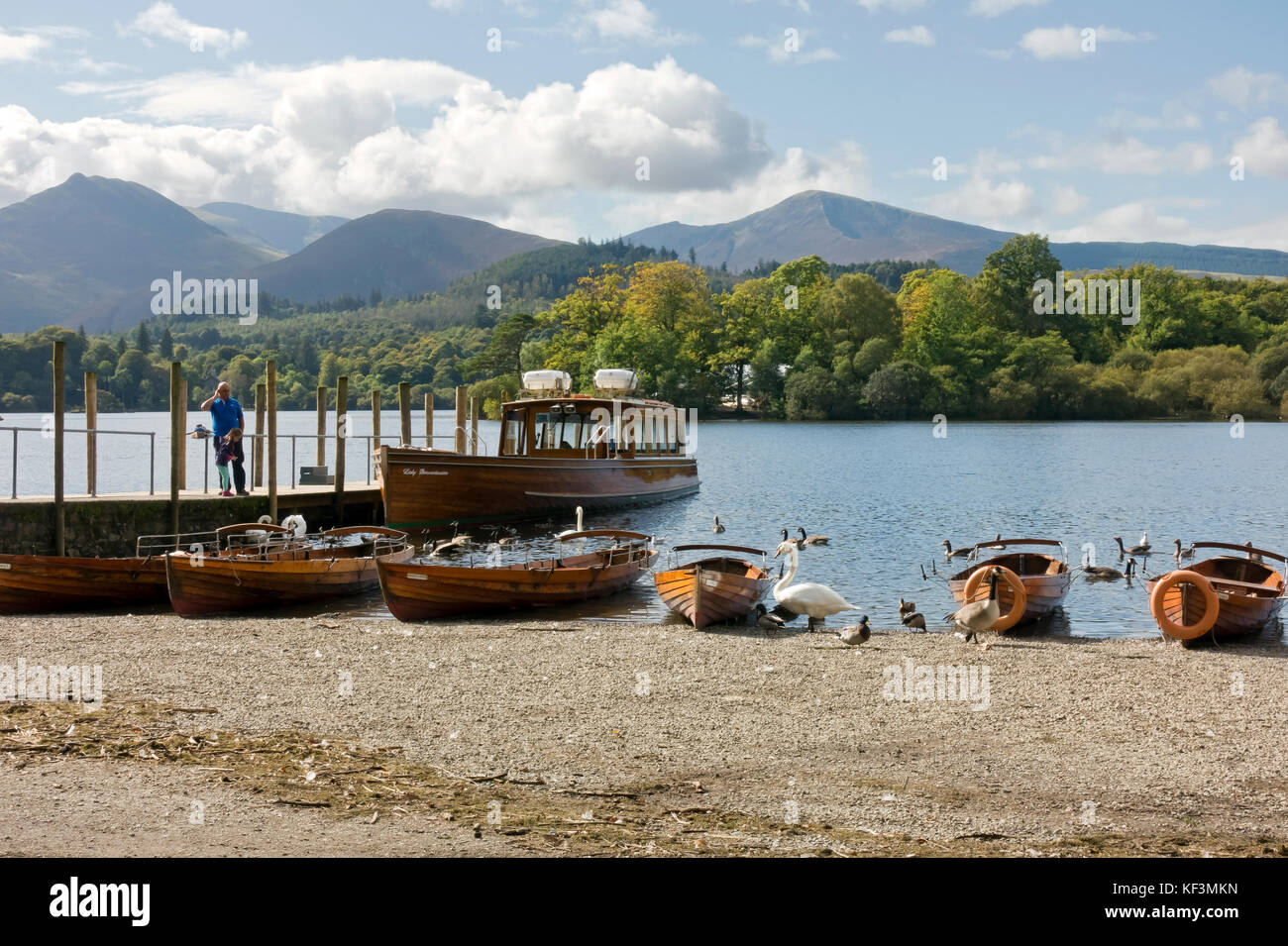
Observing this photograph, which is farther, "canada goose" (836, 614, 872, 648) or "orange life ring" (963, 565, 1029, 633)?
"orange life ring" (963, 565, 1029, 633)

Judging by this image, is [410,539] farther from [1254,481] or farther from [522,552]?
[1254,481]

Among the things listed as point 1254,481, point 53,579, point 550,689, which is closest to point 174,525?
point 53,579

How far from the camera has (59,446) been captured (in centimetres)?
1939

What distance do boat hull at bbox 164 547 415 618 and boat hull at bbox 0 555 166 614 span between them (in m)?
0.53

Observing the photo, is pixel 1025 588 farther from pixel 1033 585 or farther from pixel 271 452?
pixel 271 452

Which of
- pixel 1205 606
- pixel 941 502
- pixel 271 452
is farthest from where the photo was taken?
pixel 941 502

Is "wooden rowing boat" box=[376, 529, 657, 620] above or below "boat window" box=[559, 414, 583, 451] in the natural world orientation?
below

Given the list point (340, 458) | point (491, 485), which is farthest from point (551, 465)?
point (340, 458)

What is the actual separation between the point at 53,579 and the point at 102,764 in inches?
Result: 414

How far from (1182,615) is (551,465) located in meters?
21.2

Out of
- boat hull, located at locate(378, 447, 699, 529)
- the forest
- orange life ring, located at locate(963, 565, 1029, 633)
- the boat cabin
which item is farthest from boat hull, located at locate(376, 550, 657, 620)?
the forest

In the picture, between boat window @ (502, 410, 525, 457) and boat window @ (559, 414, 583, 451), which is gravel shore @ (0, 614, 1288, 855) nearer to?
boat window @ (502, 410, 525, 457)

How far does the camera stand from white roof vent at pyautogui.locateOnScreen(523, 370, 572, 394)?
120 feet

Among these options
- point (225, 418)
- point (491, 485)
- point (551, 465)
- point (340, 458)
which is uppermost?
point (225, 418)
